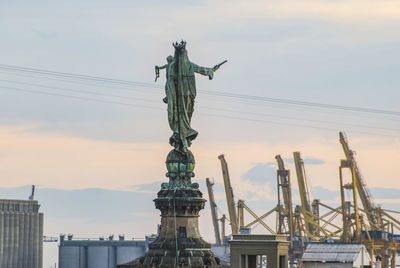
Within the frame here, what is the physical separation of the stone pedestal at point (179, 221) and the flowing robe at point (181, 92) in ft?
7.52

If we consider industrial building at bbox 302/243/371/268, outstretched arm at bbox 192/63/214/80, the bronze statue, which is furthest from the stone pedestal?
industrial building at bbox 302/243/371/268

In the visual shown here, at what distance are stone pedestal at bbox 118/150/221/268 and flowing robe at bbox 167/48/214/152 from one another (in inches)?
90.2

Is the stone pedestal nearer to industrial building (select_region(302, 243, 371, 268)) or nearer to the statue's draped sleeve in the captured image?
the statue's draped sleeve

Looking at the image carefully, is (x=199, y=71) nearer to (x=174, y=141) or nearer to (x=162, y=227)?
(x=174, y=141)

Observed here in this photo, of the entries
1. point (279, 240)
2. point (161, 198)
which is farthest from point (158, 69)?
point (279, 240)

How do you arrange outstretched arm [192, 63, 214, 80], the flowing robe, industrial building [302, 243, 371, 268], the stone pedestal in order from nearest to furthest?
the stone pedestal < outstretched arm [192, 63, 214, 80] < the flowing robe < industrial building [302, 243, 371, 268]

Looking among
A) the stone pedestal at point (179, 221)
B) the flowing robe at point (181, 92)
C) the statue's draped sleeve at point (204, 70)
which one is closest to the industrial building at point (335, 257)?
the flowing robe at point (181, 92)

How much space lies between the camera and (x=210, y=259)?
276 feet

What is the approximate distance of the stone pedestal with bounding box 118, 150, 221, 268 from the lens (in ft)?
275

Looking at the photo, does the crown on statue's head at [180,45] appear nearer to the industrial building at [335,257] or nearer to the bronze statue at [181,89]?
the bronze statue at [181,89]

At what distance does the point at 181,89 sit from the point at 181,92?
0.74 feet

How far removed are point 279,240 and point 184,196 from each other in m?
A: 7.62

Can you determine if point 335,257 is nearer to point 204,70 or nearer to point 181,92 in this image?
point 181,92

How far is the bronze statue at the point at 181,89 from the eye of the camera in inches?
3420
